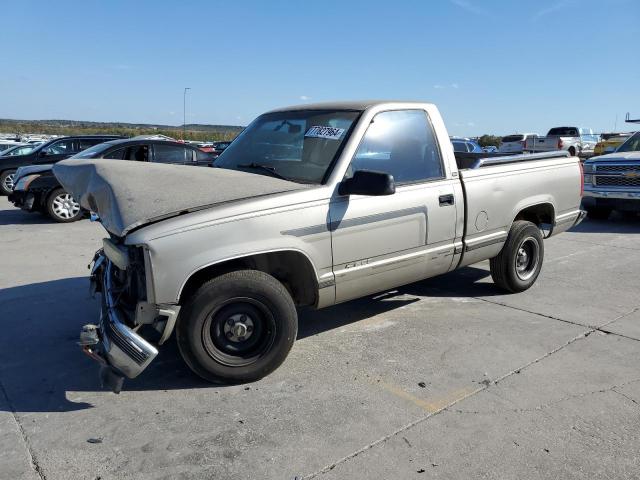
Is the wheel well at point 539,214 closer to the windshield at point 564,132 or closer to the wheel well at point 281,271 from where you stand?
the wheel well at point 281,271

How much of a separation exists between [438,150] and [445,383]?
206 centimetres

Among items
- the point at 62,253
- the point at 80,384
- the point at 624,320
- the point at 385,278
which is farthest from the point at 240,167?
the point at 62,253

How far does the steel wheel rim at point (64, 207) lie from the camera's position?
10.7m

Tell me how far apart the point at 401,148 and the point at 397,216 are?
665 mm

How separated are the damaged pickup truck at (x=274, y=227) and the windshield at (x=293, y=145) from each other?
0.04 ft

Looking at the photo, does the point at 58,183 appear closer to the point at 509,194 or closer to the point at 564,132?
the point at 509,194

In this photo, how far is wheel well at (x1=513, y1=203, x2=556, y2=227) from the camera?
5.84 metres

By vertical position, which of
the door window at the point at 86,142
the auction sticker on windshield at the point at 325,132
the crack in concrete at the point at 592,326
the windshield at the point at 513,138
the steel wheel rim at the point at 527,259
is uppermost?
the windshield at the point at 513,138

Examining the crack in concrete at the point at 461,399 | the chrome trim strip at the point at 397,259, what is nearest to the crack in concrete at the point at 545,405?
the crack in concrete at the point at 461,399

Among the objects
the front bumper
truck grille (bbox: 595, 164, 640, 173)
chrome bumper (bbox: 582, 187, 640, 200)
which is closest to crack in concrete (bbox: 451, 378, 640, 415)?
chrome bumper (bbox: 582, 187, 640, 200)

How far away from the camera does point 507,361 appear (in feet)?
13.5

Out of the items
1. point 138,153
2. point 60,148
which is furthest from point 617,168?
point 60,148

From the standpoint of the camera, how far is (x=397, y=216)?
4301 millimetres

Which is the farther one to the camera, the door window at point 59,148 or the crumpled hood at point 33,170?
the door window at point 59,148
